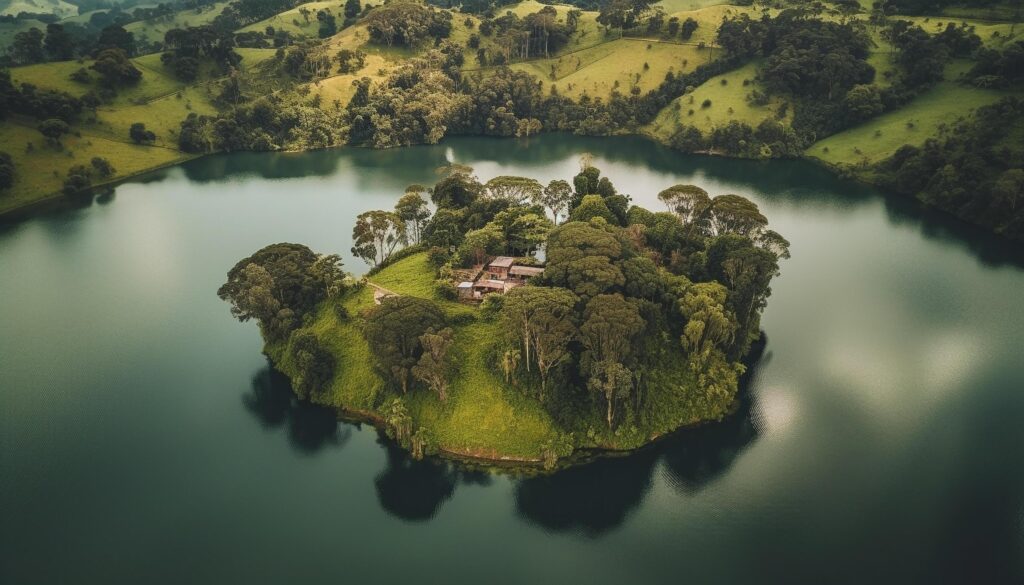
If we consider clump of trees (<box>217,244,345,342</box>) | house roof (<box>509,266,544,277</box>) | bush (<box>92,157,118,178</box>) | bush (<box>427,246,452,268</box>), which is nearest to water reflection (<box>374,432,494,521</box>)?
clump of trees (<box>217,244,345,342</box>)

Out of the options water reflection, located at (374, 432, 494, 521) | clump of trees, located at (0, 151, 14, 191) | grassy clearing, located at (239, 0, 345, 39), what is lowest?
water reflection, located at (374, 432, 494, 521)

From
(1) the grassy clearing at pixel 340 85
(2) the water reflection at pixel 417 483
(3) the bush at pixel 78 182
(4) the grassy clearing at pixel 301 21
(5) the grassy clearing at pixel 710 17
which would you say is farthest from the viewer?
(4) the grassy clearing at pixel 301 21

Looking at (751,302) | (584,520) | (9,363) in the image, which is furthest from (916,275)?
(9,363)

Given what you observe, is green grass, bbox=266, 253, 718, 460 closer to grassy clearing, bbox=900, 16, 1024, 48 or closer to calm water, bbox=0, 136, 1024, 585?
calm water, bbox=0, 136, 1024, 585

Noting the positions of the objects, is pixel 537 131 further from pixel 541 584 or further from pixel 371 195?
pixel 541 584

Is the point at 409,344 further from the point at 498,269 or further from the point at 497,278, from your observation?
the point at 498,269

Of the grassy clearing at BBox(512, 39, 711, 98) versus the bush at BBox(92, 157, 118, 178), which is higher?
the grassy clearing at BBox(512, 39, 711, 98)

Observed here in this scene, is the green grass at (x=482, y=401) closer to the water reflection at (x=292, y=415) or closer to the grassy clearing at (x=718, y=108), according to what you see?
the water reflection at (x=292, y=415)

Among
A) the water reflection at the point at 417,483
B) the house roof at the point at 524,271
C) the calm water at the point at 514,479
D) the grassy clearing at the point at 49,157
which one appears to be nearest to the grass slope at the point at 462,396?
the water reflection at the point at 417,483
